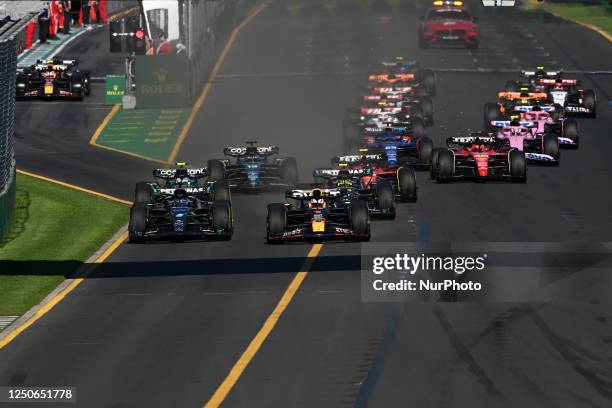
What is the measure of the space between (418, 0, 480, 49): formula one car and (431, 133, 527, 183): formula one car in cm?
3421

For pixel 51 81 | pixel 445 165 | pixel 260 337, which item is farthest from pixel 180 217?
pixel 51 81

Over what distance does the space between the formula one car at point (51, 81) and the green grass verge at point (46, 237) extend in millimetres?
15300

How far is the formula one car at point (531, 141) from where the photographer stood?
4581cm

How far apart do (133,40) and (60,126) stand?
473 cm

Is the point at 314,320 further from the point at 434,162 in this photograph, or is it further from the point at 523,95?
the point at 523,95

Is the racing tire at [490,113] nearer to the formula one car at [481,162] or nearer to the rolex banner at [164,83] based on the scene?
the formula one car at [481,162]

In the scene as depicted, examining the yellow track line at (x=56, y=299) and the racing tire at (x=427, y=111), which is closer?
the yellow track line at (x=56, y=299)

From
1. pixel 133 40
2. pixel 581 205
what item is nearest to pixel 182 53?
pixel 133 40

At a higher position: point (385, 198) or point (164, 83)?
point (385, 198)

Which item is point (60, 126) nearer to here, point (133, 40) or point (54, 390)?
point (133, 40)

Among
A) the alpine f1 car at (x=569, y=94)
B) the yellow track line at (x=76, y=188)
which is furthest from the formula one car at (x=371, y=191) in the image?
the alpine f1 car at (x=569, y=94)

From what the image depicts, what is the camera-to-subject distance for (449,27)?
251 feet

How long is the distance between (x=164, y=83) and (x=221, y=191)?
24.6 m

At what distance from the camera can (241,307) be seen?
28.0 meters
